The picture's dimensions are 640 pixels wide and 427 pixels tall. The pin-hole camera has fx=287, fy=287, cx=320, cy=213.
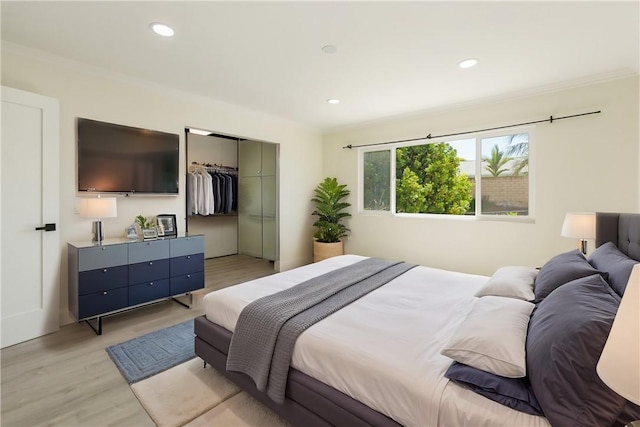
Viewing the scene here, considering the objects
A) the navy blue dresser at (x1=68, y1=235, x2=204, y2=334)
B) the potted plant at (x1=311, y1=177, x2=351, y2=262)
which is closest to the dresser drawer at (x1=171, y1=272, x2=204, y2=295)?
the navy blue dresser at (x1=68, y1=235, x2=204, y2=334)

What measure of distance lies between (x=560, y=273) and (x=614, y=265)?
9.1 inches

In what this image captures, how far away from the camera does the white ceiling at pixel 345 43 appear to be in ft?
6.41

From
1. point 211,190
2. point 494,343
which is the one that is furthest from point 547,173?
point 211,190

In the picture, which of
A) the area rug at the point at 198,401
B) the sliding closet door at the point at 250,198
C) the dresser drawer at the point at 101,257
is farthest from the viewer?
the sliding closet door at the point at 250,198

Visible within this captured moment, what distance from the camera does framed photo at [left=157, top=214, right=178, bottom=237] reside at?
128 inches

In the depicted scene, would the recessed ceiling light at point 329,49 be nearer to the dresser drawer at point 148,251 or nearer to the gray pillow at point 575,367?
the gray pillow at point 575,367

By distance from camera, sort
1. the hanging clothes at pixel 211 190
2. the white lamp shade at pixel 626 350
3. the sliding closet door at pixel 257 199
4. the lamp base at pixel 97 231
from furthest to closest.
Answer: the sliding closet door at pixel 257 199, the hanging clothes at pixel 211 190, the lamp base at pixel 97 231, the white lamp shade at pixel 626 350

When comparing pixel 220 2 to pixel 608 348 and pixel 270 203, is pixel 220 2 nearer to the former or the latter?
pixel 608 348

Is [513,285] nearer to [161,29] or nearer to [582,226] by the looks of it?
[582,226]

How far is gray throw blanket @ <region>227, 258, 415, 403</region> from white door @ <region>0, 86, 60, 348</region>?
83.4 inches

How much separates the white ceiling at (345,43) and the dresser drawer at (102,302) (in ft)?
7.16

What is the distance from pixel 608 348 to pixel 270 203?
4783mm

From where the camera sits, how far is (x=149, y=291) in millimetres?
2975

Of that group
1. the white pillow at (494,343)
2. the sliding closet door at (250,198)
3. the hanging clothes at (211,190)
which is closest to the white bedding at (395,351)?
the white pillow at (494,343)
